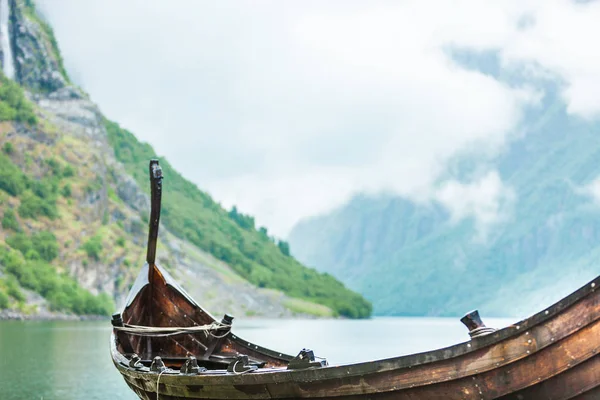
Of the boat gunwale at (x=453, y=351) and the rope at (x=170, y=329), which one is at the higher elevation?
the rope at (x=170, y=329)

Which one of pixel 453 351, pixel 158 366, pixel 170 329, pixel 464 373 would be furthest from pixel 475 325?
pixel 170 329

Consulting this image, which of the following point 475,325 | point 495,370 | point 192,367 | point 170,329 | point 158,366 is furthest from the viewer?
point 170,329

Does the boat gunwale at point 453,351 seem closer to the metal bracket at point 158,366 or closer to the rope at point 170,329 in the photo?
the metal bracket at point 158,366

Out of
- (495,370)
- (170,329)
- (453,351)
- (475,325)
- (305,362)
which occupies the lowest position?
(495,370)

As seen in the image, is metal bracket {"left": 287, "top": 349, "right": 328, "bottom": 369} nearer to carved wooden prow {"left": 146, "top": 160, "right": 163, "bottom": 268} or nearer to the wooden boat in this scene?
the wooden boat

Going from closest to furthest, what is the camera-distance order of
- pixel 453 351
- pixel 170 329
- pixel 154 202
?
pixel 453 351, pixel 170 329, pixel 154 202

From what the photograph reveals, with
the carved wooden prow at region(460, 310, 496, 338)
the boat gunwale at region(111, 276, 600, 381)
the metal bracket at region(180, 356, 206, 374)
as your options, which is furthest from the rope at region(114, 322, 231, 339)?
the carved wooden prow at region(460, 310, 496, 338)

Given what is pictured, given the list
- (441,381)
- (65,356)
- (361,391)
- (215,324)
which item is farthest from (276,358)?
(65,356)

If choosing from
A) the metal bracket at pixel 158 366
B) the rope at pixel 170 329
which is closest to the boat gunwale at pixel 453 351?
the metal bracket at pixel 158 366

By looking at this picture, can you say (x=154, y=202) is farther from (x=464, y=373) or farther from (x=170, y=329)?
(x=464, y=373)

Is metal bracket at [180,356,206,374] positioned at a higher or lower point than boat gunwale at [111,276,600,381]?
higher

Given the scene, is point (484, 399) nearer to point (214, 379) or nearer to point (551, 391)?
point (551, 391)

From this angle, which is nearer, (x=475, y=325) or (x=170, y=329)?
(x=475, y=325)

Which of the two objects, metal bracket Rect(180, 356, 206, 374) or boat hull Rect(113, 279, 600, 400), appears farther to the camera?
metal bracket Rect(180, 356, 206, 374)
